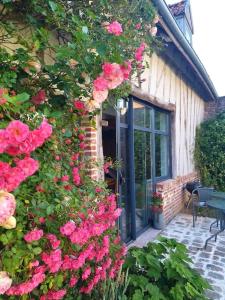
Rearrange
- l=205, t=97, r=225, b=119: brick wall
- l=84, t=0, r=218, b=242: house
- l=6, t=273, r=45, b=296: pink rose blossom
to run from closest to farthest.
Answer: l=6, t=273, r=45, b=296: pink rose blossom → l=84, t=0, r=218, b=242: house → l=205, t=97, r=225, b=119: brick wall

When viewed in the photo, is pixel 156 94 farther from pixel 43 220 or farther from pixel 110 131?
pixel 43 220

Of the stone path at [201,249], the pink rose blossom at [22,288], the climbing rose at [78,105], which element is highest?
the climbing rose at [78,105]

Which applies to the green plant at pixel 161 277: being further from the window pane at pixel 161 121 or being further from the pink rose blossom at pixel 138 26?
the window pane at pixel 161 121

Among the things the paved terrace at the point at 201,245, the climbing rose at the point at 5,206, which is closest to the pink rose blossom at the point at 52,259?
the climbing rose at the point at 5,206

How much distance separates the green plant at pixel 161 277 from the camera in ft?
6.80

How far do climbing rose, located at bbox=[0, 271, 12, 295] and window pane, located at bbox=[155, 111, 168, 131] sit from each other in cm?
464

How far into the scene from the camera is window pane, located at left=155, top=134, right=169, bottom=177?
217 inches

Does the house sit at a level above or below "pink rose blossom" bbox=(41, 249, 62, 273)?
above

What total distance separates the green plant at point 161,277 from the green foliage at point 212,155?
6.06 m

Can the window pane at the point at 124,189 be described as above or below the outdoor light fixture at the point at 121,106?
below

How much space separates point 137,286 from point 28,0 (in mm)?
2431

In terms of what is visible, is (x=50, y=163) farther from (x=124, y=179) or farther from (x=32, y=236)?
(x=124, y=179)

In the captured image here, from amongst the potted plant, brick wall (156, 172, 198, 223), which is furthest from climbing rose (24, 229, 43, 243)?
brick wall (156, 172, 198, 223)

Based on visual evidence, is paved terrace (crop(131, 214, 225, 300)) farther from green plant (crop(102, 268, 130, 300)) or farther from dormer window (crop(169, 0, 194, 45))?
dormer window (crop(169, 0, 194, 45))
